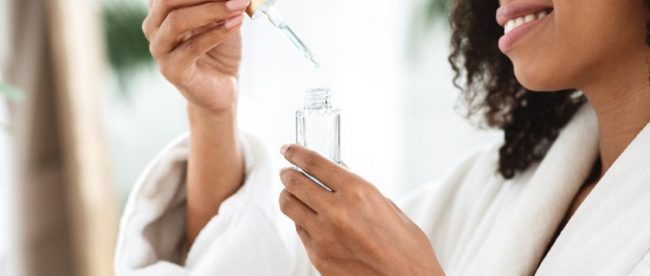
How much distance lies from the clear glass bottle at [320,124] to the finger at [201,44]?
0.11 m

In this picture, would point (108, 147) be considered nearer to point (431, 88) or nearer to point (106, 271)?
point (106, 271)

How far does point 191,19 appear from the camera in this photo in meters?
0.73

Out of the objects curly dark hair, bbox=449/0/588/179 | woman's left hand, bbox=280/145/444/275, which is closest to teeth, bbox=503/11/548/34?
curly dark hair, bbox=449/0/588/179

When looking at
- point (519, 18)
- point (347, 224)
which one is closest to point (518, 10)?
point (519, 18)

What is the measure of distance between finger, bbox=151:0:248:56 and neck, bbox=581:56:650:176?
1.51ft

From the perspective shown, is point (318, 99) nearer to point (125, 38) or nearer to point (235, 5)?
point (235, 5)

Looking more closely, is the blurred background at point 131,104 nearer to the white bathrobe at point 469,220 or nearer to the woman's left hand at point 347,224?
the white bathrobe at point 469,220

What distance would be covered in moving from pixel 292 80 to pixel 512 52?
105 cm

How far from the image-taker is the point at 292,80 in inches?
75.5

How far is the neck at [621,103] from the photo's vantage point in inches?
34.7

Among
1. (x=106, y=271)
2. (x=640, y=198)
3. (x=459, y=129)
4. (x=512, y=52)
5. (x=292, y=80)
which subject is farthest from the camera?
(x=459, y=129)

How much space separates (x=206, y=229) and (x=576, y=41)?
0.51 m

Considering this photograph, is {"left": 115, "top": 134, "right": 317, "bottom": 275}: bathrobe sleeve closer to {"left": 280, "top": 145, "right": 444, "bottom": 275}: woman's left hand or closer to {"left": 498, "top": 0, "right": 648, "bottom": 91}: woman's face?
{"left": 280, "top": 145, "right": 444, "bottom": 275}: woman's left hand

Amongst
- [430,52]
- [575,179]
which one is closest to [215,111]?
[575,179]
